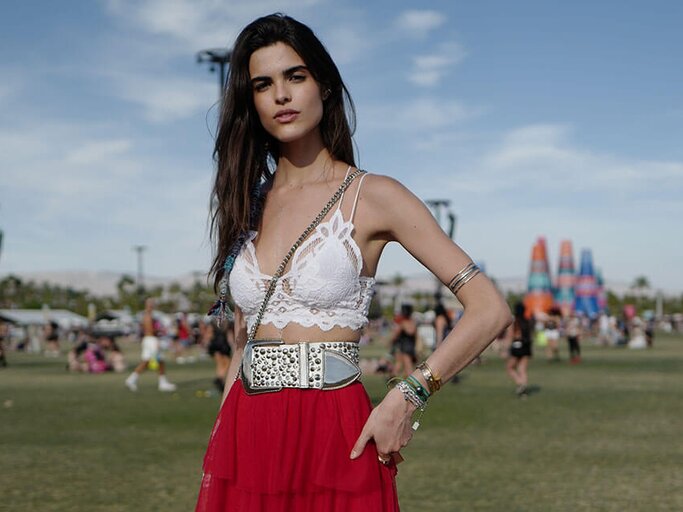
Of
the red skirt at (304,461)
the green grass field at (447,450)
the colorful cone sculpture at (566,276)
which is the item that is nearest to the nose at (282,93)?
the red skirt at (304,461)

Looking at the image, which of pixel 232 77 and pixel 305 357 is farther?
pixel 232 77

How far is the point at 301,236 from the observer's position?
250 cm

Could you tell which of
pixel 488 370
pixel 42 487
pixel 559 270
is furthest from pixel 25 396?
pixel 559 270

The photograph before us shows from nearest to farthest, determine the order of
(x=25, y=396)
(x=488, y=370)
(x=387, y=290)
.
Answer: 1. (x=25, y=396)
2. (x=488, y=370)
3. (x=387, y=290)

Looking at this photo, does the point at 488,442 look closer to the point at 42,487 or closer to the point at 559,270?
the point at 42,487

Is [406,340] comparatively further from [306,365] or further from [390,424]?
[390,424]

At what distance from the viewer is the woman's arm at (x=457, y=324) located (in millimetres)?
2281

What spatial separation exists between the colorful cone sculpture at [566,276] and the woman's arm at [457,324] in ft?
226

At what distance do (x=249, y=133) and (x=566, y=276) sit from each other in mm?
69854

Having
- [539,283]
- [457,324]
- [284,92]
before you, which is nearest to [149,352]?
[284,92]

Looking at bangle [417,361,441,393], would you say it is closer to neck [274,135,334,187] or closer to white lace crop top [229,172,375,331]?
white lace crop top [229,172,375,331]

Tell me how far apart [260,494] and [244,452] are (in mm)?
119

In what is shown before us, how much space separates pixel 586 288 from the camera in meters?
69.1

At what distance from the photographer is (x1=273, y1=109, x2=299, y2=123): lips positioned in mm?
2574
